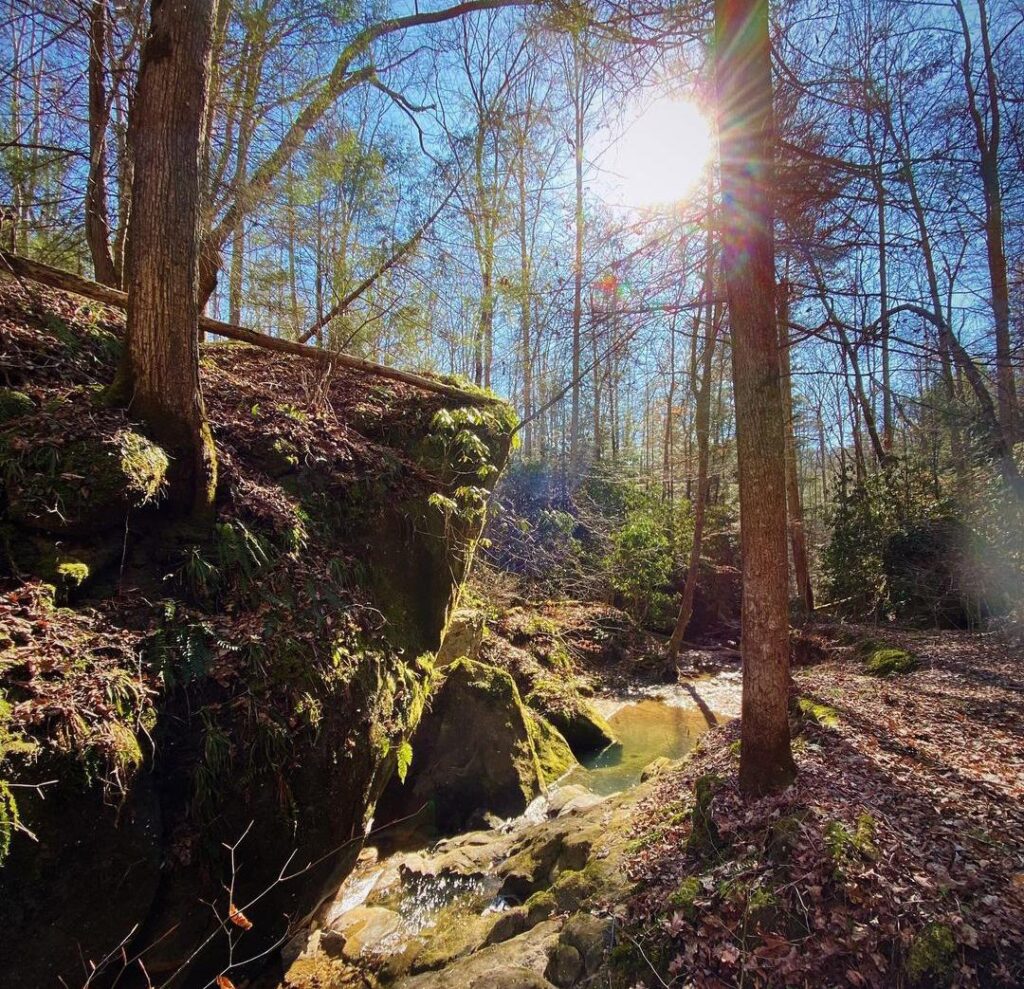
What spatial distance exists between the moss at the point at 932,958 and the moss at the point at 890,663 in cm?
553

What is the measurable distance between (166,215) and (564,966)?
5.30 meters

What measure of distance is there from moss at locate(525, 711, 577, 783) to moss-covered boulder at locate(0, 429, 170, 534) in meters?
5.54

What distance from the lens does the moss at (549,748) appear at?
7.24 m

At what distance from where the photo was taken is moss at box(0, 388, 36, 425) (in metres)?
3.48

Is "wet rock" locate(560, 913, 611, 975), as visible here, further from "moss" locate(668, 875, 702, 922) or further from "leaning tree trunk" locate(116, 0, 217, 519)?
"leaning tree trunk" locate(116, 0, 217, 519)

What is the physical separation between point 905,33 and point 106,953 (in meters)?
7.60

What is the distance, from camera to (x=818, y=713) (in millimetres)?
4852

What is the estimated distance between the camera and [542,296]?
14.6 feet

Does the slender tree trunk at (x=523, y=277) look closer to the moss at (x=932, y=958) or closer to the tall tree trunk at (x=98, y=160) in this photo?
the moss at (x=932, y=958)

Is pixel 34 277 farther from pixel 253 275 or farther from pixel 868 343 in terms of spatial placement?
pixel 868 343

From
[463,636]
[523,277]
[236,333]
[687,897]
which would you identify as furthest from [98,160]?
[687,897]

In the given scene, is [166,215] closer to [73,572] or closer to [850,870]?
Result: [73,572]

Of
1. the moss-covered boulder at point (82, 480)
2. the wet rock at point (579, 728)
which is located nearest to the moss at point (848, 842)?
the moss-covered boulder at point (82, 480)

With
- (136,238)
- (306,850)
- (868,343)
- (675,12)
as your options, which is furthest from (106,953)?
(675,12)
